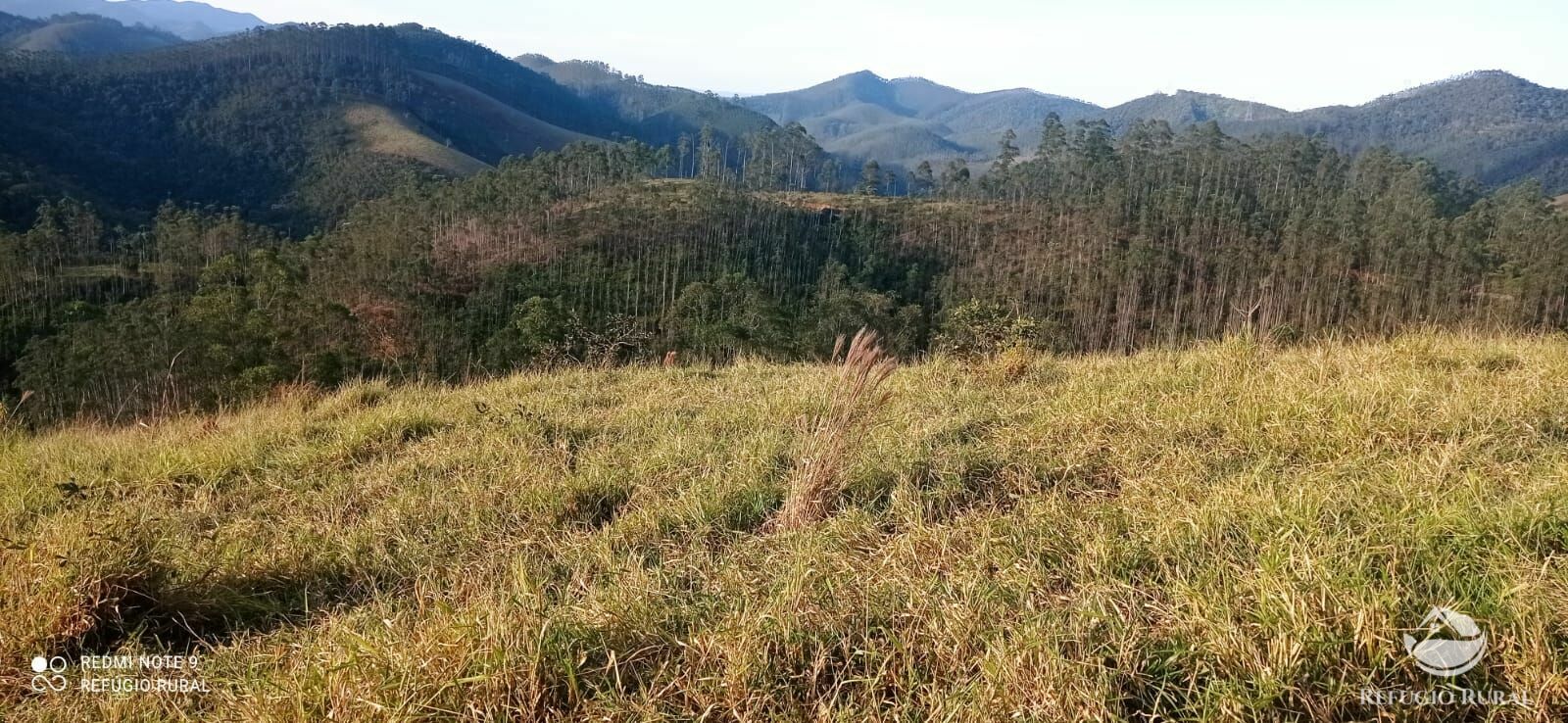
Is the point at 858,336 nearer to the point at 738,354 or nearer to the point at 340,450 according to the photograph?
the point at 340,450

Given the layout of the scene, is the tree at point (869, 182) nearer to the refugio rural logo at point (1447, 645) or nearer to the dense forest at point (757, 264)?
the dense forest at point (757, 264)

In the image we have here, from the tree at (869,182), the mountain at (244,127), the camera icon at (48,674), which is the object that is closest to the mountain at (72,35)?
the mountain at (244,127)

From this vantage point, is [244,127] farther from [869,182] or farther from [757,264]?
[757,264]

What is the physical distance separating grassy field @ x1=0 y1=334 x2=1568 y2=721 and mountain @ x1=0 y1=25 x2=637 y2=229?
2918 inches

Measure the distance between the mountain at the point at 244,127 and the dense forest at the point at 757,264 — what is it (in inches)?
769

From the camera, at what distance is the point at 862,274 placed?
162 ft

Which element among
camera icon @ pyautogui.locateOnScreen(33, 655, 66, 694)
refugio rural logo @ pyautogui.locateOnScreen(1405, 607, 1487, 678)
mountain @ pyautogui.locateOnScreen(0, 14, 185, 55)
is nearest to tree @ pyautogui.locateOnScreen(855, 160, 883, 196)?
refugio rural logo @ pyautogui.locateOnScreen(1405, 607, 1487, 678)

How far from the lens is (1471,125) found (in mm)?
154375

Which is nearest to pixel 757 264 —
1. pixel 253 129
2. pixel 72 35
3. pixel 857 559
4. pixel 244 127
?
pixel 857 559

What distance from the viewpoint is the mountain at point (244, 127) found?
7231 cm

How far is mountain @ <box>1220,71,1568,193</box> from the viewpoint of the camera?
133 meters

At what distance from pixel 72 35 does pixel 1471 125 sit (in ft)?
922

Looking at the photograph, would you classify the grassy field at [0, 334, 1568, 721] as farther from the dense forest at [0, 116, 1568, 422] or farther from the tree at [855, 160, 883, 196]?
the tree at [855, 160, 883, 196]

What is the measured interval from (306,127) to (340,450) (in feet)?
361
